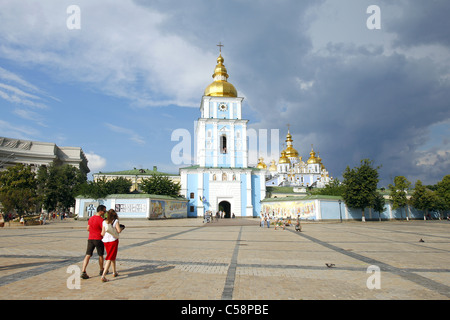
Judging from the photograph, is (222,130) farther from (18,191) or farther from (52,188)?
(52,188)

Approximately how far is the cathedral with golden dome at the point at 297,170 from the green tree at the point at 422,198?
49834 millimetres

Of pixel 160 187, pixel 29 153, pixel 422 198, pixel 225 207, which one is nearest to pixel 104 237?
pixel 160 187

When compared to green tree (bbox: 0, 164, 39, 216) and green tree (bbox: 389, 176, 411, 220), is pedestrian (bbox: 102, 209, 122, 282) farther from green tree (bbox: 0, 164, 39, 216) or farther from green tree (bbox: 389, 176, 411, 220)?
green tree (bbox: 389, 176, 411, 220)

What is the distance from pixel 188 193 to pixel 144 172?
30.0 m

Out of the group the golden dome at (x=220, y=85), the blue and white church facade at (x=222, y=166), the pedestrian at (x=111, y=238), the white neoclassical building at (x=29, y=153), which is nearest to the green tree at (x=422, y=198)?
the blue and white church facade at (x=222, y=166)

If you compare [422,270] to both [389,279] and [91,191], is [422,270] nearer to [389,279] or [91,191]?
[389,279]

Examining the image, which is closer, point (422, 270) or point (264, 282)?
point (264, 282)

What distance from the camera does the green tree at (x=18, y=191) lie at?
32.8 m

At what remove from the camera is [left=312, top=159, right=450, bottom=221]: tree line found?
36.2 m

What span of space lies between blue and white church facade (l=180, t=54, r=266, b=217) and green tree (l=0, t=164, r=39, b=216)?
852 inches

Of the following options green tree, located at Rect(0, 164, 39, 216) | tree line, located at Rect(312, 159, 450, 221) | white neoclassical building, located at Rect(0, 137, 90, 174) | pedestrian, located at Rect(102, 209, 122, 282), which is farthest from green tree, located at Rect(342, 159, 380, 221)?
white neoclassical building, located at Rect(0, 137, 90, 174)

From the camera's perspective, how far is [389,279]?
6.49 meters
